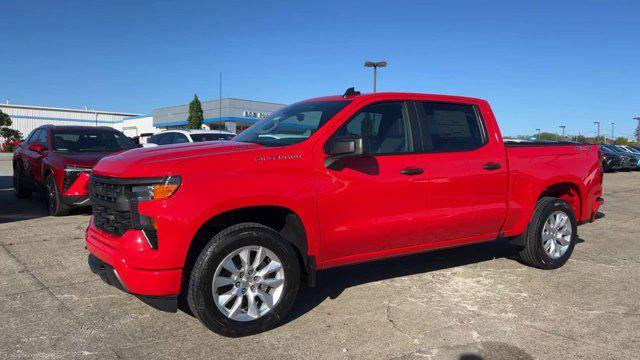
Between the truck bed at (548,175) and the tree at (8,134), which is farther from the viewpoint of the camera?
the tree at (8,134)

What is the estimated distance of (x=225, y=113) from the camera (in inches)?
2016

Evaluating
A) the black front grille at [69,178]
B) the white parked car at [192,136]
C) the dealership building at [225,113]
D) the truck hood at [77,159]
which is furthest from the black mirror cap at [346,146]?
the dealership building at [225,113]

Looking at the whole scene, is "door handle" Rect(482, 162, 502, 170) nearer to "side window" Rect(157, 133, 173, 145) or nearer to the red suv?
the red suv

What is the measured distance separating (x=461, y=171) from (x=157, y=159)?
2.74 metres

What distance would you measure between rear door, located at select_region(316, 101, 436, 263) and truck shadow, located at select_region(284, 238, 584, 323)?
1.93ft

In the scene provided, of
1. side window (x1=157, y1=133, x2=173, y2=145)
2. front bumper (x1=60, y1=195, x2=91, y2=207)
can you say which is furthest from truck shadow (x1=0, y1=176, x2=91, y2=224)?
side window (x1=157, y1=133, x2=173, y2=145)

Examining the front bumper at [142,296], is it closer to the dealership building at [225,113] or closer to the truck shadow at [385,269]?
the truck shadow at [385,269]

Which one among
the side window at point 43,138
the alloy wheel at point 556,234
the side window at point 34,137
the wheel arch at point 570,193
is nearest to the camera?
the alloy wheel at point 556,234

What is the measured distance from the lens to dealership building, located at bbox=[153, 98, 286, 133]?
1988 inches

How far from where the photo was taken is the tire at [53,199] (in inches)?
315

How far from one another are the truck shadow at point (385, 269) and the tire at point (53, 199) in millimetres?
4955

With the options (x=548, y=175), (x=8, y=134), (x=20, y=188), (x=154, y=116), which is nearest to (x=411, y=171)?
(x=548, y=175)

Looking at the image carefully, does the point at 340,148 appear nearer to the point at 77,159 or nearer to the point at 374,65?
the point at 77,159

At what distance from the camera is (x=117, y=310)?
4.15 m
